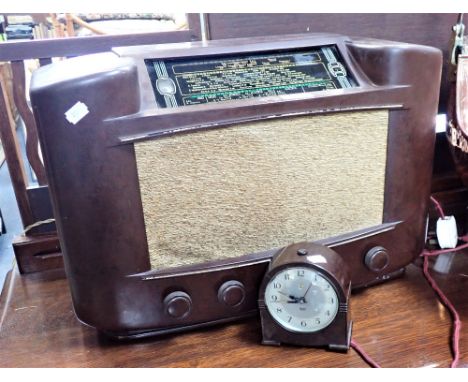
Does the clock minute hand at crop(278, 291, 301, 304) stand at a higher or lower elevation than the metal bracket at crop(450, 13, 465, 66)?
lower

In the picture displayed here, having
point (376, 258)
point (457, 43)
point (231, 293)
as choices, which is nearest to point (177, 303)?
point (231, 293)

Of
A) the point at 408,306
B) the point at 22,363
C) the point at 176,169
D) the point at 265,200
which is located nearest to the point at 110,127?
the point at 176,169

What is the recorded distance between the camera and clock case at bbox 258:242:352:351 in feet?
2.19

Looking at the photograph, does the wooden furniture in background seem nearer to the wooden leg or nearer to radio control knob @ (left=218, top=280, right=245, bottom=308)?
the wooden leg

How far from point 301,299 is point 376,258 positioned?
177 millimetres

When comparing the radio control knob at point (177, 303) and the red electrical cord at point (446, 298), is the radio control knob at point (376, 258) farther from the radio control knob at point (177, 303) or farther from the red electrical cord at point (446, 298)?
the radio control knob at point (177, 303)

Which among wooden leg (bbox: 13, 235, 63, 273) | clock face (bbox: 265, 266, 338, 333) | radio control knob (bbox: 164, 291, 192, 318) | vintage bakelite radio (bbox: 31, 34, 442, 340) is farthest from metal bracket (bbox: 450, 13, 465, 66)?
wooden leg (bbox: 13, 235, 63, 273)

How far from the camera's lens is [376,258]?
790mm

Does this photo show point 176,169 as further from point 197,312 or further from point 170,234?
point 197,312

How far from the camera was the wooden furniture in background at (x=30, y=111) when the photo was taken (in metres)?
0.86

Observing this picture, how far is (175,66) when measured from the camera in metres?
0.68

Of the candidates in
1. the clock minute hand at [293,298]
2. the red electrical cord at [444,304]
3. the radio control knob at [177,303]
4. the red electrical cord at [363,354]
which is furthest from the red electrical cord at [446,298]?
the radio control knob at [177,303]
